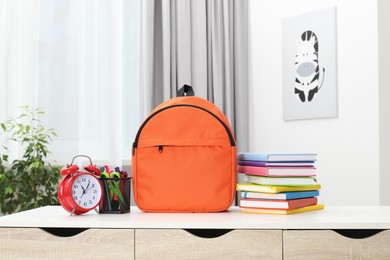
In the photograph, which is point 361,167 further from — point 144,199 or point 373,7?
point 144,199

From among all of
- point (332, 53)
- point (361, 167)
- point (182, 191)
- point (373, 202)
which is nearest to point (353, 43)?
point (332, 53)

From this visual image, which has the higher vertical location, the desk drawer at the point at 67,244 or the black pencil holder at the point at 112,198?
the black pencil holder at the point at 112,198

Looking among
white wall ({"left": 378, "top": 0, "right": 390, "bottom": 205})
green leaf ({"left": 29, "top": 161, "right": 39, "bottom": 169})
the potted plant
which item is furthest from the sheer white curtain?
white wall ({"left": 378, "top": 0, "right": 390, "bottom": 205})

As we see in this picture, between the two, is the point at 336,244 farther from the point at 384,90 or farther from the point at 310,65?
the point at 310,65

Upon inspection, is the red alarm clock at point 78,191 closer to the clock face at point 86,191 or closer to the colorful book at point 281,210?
the clock face at point 86,191

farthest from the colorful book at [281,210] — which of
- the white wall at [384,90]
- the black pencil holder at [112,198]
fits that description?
the white wall at [384,90]

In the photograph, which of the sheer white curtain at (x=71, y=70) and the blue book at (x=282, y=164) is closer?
the blue book at (x=282, y=164)

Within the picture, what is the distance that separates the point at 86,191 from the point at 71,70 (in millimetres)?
1616

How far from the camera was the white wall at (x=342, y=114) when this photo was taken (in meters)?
2.56

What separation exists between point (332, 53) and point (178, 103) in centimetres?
151

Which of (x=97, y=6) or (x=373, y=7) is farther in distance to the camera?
(x=97, y=6)

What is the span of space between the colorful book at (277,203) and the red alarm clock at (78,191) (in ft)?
1.24

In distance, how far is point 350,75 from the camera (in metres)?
2.66

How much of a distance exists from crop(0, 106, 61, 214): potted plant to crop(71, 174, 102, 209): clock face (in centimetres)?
122
